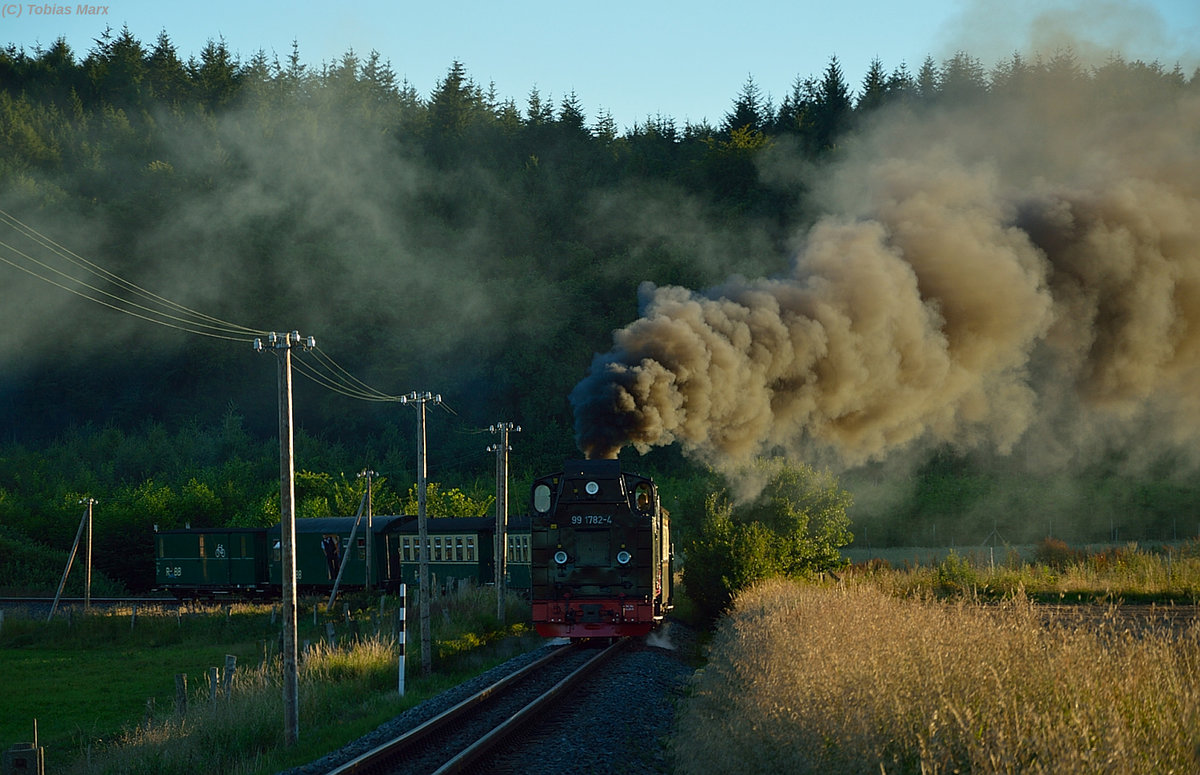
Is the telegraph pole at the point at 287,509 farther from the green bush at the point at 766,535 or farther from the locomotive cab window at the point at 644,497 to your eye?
the green bush at the point at 766,535

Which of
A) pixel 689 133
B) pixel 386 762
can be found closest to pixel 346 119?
pixel 689 133

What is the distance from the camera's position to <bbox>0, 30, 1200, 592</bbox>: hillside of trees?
7200 centimetres

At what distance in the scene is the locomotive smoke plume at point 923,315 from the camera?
20.3 metres

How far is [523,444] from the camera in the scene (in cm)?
6944

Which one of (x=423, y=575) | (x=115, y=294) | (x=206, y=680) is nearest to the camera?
(x=423, y=575)

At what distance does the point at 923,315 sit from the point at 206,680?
19.4 metres

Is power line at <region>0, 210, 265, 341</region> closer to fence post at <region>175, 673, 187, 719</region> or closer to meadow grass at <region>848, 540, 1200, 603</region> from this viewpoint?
meadow grass at <region>848, 540, 1200, 603</region>

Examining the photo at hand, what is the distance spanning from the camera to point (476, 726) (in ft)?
43.3

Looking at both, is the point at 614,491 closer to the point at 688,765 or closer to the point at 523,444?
the point at 688,765

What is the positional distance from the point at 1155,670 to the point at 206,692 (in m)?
17.2

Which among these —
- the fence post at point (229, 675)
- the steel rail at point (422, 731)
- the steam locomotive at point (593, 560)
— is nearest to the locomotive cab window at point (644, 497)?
the steam locomotive at point (593, 560)

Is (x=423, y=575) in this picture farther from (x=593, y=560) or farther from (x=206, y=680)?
(x=206, y=680)

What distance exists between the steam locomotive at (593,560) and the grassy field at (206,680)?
264 cm

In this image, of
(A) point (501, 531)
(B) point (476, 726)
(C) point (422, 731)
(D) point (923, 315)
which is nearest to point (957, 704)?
(C) point (422, 731)
